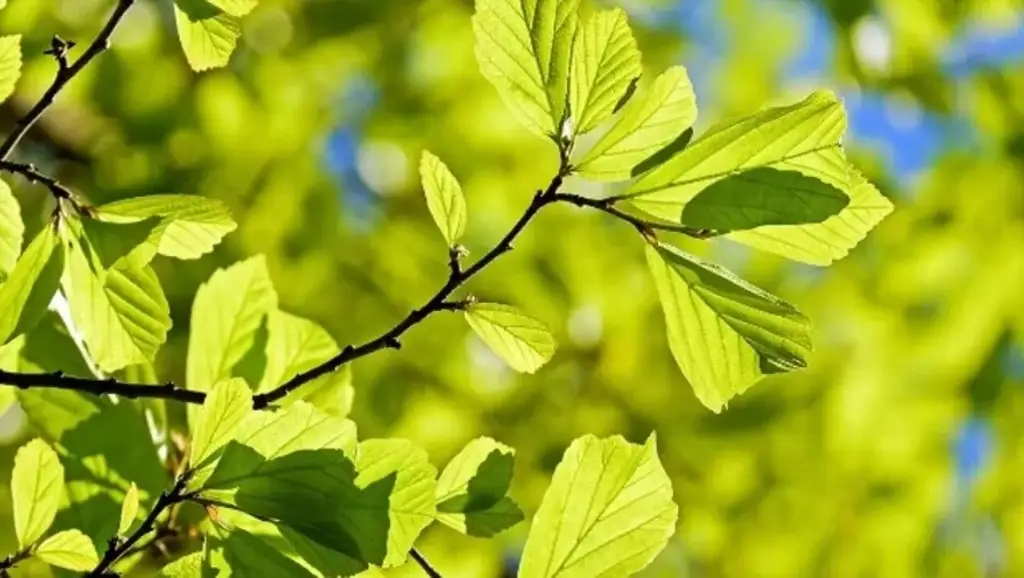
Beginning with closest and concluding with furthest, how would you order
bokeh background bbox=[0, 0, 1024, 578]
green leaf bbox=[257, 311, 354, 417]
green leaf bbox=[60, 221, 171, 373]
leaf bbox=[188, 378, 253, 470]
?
leaf bbox=[188, 378, 253, 470] → green leaf bbox=[60, 221, 171, 373] → green leaf bbox=[257, 311, 354, 417] → bokeh background bbox=[0, 0, 1024, 578]

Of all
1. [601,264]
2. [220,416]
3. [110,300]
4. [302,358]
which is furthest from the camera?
[601,264]

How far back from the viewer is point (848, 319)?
7.75 feet

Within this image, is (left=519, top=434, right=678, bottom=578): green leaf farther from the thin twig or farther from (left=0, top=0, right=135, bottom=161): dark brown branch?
(left=0, top=0, right=135, bottom=161): dark brown branch

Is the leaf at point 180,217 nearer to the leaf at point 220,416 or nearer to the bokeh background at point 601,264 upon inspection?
the leaf at point 220,416

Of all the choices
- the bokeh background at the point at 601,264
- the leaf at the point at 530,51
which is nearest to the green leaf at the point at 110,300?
the leaf at the point at 530,51

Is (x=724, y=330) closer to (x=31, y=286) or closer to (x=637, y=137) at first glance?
(x=637, y=137)

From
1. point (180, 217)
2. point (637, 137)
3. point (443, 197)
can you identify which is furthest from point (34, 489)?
point (637, 137)

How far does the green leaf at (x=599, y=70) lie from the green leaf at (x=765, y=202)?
0.07 metres

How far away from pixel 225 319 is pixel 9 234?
9.0 inches

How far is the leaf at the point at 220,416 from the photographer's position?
551 millimetres

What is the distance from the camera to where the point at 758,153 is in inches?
24.8

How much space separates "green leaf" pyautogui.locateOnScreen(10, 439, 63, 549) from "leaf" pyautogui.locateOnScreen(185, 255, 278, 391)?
0.17 m

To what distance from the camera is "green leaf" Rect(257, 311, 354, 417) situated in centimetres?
82

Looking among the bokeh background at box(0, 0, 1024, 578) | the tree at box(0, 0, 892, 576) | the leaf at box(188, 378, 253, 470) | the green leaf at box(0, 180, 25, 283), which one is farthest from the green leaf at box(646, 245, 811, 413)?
the bokeh background at box(0, 0, 1024, 578)
